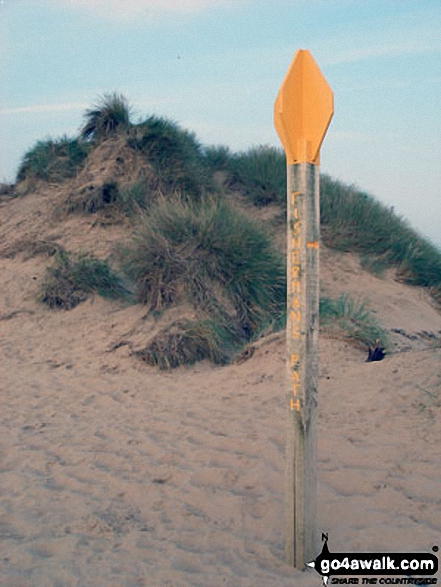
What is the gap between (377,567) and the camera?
2.95 metres

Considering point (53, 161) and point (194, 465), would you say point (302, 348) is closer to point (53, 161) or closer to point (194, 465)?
point (194, 465)

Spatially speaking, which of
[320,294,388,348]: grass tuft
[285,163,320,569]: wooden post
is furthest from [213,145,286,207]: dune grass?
[285,163,320,569]: wooden post

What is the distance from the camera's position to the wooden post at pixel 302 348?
2682mm

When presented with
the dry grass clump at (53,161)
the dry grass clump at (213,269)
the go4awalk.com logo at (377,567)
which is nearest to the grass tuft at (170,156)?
the dry grass clump at (53,161)

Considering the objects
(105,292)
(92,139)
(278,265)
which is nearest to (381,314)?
(278,265)

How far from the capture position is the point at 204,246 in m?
8.79

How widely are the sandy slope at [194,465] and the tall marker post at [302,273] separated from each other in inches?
13.3

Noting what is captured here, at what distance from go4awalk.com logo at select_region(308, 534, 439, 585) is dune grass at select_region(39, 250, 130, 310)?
6.36 meters

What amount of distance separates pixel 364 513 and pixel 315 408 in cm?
100

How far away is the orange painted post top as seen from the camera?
2562 mm

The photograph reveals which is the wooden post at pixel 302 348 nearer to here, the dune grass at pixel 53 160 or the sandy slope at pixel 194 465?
the sandy slope at pixel 194 465

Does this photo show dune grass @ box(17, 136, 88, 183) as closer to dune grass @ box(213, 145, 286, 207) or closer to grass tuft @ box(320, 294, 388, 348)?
dune grass @ box(213, 145, 286, 207)

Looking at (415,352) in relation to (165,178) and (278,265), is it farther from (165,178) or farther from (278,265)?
(165,178)

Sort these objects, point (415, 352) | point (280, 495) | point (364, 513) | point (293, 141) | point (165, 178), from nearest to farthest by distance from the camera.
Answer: point (293, 141), point (364, 513), point (280, 495), point (415, 352), point (165, 178)
